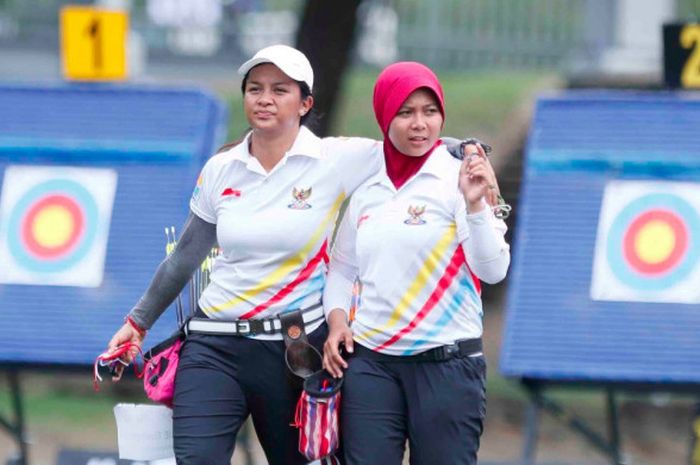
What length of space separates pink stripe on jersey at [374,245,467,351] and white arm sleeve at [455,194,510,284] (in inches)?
1.5

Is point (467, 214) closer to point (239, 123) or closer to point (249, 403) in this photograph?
point (249, 403)

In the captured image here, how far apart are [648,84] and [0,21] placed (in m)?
9.12

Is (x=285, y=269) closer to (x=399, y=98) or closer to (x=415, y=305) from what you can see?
(x=415, y=305)

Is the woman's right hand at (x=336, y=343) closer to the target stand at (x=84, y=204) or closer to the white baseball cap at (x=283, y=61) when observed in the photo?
the white baseball cap at (x=283, y=61)

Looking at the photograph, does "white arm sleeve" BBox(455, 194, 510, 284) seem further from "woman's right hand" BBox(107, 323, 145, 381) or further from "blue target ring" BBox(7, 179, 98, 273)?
"blue target ring" BBox(7, 179, 98, 273)

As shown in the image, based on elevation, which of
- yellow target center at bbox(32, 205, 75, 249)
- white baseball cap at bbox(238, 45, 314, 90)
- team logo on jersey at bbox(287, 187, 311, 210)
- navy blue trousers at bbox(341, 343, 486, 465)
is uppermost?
white baseball cap at bbox(238, 45, 314, 90)

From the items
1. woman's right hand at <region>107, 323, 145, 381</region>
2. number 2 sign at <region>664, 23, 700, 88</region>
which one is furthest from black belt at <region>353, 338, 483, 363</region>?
number 2 sign at <region>664, 23, 700, 88</region>

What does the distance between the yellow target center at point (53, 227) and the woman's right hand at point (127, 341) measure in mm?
2060

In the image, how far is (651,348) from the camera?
7004 mm

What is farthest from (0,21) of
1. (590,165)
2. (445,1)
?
(590,165)

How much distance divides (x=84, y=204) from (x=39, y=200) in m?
0.22

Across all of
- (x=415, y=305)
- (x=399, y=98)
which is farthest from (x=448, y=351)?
(x=399, y=98)

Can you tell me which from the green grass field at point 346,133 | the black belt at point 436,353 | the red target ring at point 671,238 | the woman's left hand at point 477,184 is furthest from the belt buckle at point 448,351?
the green grass field at point 346,133

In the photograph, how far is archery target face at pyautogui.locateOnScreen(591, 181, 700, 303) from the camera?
718cm
